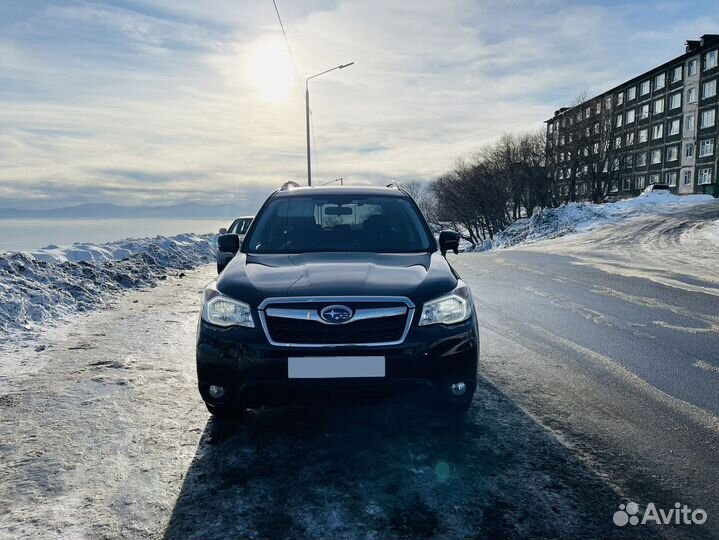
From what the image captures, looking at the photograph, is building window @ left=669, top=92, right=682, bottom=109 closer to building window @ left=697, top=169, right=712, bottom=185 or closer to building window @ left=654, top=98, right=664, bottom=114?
building window @ left=654, top=98, right=664, bottom=114

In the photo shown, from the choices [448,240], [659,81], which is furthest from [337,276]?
[659,81]

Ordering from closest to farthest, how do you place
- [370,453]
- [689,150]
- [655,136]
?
[370,453] → [689,150] → [655,136]

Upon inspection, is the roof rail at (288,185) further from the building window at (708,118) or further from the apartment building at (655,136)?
the building window at (708,118)

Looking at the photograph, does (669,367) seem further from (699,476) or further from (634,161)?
(634,161)

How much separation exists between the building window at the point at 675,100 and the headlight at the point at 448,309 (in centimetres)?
6505

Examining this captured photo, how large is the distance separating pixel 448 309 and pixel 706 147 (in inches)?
2370

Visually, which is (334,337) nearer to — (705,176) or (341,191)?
(341,191)

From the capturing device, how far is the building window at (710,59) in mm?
49881

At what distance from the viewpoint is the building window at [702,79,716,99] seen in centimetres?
4991

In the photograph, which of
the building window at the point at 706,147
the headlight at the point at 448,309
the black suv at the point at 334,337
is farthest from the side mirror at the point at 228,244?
the building window at the point at 706,147

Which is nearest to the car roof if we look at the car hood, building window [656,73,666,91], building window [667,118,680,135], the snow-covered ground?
the car hood

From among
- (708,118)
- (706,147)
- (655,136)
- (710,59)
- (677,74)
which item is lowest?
(706,147)

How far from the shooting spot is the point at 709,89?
166 feet

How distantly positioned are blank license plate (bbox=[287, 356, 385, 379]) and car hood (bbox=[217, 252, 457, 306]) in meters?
0.38
